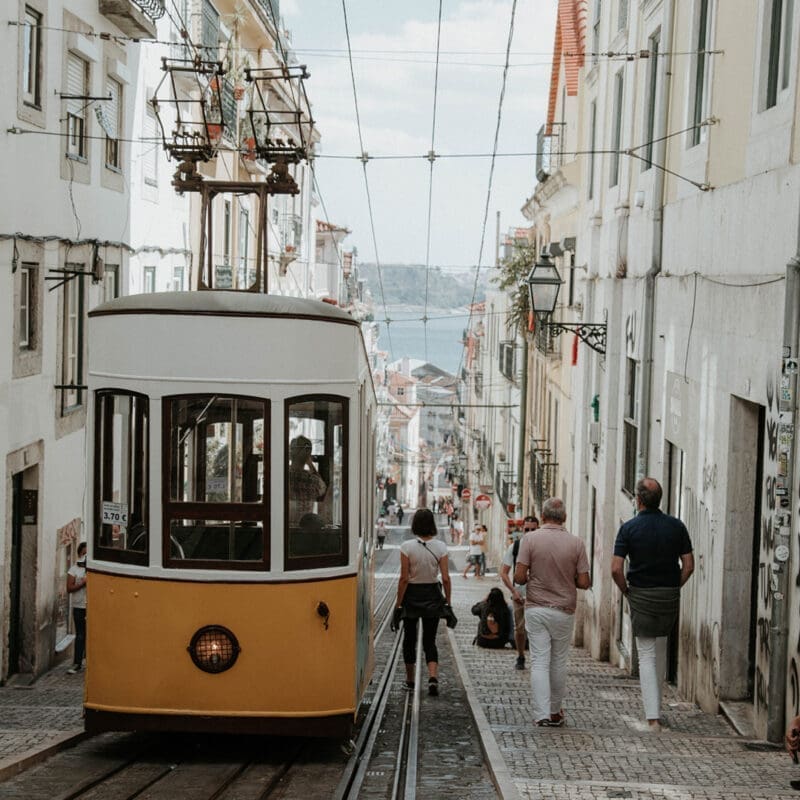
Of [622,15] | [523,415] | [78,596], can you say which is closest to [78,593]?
[78,596]

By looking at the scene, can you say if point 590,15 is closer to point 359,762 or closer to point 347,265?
point 359,762

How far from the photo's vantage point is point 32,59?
47.6ft

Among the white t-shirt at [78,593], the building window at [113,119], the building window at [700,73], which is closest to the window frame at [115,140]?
the building window at [113,119]

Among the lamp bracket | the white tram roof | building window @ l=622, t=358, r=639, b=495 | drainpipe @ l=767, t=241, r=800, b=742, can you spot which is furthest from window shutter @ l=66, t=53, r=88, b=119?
drainpipe @ l=767, t=241, r=800, b=742

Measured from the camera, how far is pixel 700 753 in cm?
816

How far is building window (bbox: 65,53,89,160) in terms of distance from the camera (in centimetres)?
1584

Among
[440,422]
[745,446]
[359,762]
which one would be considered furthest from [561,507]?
[440,422]

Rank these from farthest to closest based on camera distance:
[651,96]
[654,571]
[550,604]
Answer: [651,96] < [550,604] < [654,571]

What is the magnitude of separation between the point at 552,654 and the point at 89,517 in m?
3.21

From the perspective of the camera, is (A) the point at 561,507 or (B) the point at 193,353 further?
(A) the point at 561,507

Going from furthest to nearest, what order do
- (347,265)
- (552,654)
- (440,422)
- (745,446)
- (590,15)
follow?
(440,422), (347,265), (590,15), (745,446), (552,654)

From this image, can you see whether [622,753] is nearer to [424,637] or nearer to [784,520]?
[784,520]

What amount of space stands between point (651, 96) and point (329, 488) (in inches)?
372

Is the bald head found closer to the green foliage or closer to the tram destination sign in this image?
the tram destination sign
